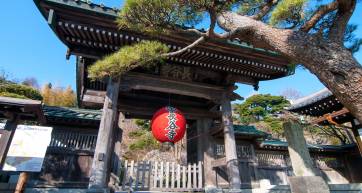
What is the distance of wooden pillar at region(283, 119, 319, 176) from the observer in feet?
17.1

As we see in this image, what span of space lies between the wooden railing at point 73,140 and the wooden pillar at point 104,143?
3334 millimetres

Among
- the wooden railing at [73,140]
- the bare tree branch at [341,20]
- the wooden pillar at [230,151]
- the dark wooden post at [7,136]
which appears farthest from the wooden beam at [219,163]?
the dark wooden post at [7,136]

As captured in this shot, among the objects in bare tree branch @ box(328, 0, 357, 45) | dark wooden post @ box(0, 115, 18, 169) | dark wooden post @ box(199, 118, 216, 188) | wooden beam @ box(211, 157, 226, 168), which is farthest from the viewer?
dark wooden post @ box(199, 118, 216, 188)

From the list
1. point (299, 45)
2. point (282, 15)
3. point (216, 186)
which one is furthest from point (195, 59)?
point (216, 186)

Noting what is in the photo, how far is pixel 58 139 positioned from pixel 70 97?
123ft

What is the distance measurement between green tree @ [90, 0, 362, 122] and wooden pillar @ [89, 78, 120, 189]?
161 cm

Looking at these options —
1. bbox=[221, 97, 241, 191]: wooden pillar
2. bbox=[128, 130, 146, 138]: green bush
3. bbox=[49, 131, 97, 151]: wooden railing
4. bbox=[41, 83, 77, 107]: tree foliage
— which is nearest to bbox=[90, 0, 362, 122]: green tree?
bbox=[221, 97, 241, 191]: wooden pillar

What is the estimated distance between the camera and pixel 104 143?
5738mm

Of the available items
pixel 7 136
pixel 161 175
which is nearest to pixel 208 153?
pixel 161 175

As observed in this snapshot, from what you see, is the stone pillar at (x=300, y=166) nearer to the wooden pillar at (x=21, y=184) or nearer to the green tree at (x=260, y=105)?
the wooden pillar at (x=21, y=184)

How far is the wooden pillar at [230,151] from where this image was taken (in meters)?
6.66

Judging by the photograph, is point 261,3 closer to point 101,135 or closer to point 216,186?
point 101,135

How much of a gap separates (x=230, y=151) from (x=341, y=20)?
4602 mm

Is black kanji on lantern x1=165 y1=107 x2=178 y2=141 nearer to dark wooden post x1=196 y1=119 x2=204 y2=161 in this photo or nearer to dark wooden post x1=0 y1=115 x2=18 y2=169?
dark wooden post x1=196 y1=119 x2=204 y2=161
